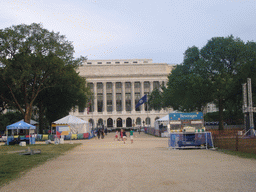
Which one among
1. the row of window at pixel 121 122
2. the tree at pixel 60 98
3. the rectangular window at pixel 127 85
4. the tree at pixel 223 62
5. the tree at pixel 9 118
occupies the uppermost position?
the rectangular window at pixel 127 85

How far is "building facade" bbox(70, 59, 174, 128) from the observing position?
10744 centimetres

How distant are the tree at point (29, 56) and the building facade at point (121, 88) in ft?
209

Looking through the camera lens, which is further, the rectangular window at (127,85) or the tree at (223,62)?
the rectangular window at (127,85)

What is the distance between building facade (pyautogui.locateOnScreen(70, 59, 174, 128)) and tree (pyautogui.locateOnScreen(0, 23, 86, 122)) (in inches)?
2507

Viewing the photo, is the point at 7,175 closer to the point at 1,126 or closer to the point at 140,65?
the point at 1,126

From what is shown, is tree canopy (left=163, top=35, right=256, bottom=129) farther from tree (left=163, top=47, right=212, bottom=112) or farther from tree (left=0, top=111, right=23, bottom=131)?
tree (left=0, top=111, right=23, bottom=131)

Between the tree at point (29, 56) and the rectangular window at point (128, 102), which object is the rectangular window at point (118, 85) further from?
the tree at point (29, 56)

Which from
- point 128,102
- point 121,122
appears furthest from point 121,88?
point 121,122

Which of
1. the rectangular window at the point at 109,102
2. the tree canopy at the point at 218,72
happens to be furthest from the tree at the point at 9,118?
the rectangular window at the point at 109,102

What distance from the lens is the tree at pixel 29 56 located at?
3819 cm

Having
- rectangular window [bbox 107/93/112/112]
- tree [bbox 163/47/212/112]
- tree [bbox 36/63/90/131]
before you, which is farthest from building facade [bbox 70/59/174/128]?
tree [bbox 163/47/212/112]

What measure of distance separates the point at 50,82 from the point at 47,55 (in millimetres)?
4798

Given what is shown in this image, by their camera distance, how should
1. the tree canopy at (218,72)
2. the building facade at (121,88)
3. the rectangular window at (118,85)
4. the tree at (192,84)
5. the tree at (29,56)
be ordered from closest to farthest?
1. the tree at (29,56)
2. the tree canopy at (218,72)
3. the tree at (192,84)
4. the building facade at (121,88)
5. the rectangular window at (118,85)

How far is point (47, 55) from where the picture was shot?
135 ft
